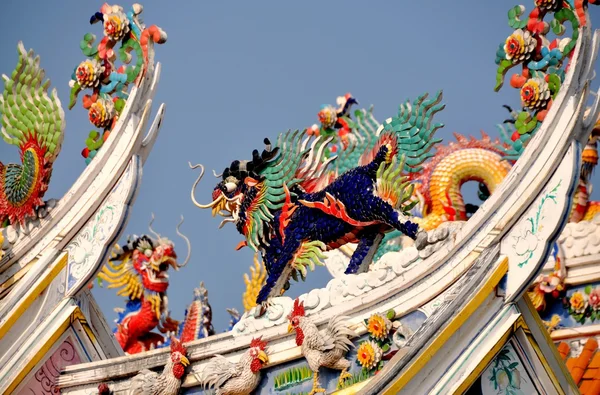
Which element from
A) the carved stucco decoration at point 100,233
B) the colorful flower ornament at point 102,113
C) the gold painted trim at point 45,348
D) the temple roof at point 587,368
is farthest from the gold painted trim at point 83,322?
the temple roof at point 587,368

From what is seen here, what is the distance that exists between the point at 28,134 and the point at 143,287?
157 inches

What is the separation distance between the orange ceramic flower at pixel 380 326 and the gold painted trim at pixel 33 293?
9.76ft

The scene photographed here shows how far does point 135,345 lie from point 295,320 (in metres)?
6.27

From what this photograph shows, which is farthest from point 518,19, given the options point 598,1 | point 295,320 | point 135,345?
Answer: point 135,345

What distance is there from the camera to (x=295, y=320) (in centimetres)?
884

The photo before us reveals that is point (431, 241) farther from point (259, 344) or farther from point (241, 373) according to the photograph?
point (241, 373)

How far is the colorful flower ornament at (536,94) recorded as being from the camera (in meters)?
9.09

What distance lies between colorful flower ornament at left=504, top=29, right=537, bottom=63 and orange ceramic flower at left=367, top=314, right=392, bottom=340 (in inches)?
81.4

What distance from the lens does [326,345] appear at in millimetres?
8617

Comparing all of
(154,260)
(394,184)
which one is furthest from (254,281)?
(394,184)

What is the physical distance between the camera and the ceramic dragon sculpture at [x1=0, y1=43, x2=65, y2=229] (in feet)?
35.8

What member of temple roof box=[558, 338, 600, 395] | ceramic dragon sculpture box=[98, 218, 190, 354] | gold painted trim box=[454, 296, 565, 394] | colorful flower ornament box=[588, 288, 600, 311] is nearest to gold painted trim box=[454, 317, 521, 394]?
gold painted trim box=[454, 296, 565, 394]

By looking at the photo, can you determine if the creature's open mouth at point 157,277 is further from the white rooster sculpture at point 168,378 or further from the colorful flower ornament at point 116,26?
the white rooster sculpture at point 168,378

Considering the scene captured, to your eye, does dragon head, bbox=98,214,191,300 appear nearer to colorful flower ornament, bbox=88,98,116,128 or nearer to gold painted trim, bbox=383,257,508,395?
colorful flower ornament, bbox=88,98,116,128
